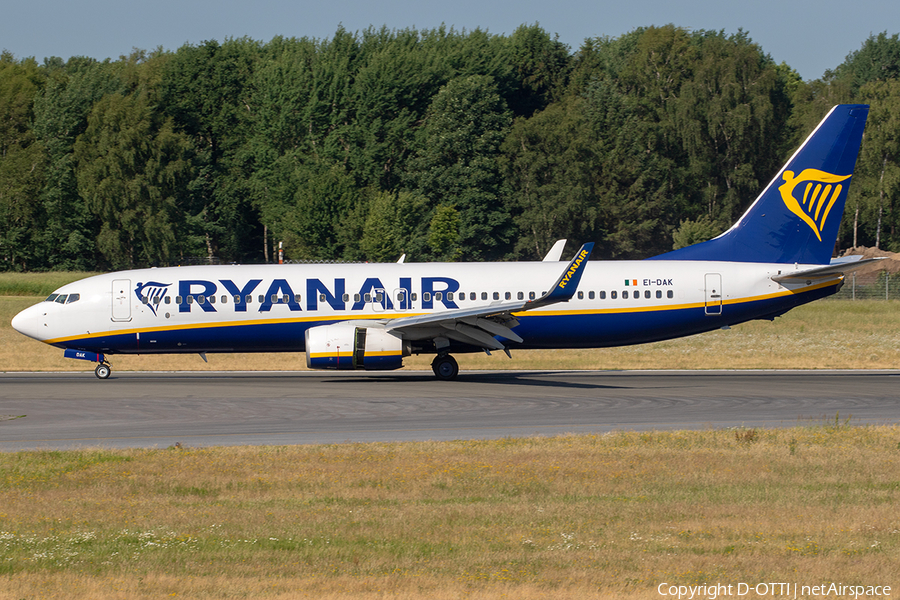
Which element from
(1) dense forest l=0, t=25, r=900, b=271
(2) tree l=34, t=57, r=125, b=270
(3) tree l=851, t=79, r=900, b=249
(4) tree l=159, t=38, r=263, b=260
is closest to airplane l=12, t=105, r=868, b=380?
(1) dense forest l=0, t=25, r=900, b=271

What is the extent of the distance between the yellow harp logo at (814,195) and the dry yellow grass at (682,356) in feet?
21.2

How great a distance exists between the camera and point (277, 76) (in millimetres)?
98688

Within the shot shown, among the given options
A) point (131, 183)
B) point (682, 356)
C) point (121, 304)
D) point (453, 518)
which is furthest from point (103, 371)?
point (131, 183)

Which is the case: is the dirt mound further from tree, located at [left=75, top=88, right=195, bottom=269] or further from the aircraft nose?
the aircraft nose

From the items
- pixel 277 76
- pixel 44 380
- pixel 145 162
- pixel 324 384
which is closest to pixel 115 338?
pixel 44 380

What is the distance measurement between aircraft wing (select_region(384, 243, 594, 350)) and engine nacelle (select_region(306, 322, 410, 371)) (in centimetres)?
53

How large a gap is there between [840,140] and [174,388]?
78.0 ft

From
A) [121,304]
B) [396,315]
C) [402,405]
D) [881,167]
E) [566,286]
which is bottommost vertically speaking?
[402,405]

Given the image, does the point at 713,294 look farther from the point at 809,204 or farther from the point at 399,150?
the point at 399,150

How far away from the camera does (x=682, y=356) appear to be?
4112cm

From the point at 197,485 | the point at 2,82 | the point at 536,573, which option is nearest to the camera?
the point at 536,573

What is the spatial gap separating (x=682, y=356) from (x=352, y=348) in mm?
17179

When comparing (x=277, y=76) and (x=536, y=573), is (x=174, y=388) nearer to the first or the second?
(x=536, y=573)

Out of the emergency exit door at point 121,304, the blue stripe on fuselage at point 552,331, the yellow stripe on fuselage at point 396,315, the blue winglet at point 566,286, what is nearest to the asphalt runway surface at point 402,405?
the blue stripe on fuselage at point 552,331
